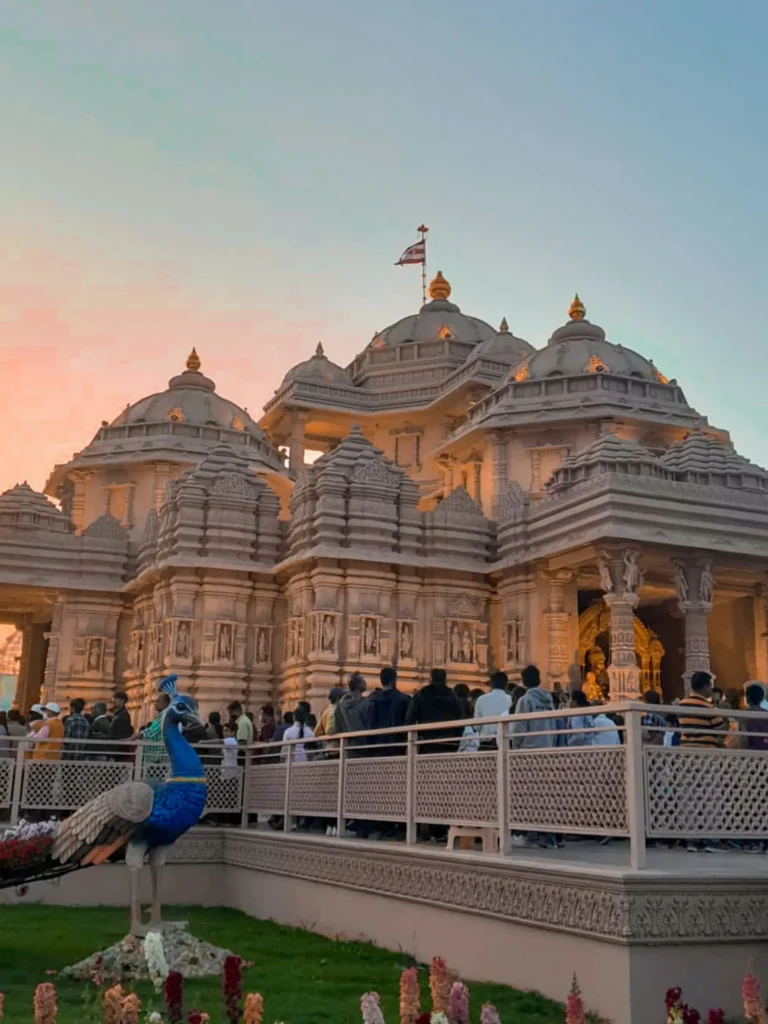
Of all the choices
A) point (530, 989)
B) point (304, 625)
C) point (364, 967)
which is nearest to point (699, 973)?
point (530, 989)

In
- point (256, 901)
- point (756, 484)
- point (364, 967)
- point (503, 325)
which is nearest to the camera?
point (364, 967)

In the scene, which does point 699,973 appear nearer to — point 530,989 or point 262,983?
point 530,989

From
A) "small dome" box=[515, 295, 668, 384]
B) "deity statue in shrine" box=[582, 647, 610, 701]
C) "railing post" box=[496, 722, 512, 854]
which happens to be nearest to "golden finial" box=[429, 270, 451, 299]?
"small dome" box=[515, 295, 668, 384]

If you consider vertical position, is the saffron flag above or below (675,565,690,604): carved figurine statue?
above

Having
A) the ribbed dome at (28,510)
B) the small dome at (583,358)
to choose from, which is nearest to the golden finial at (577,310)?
the small dome at (583,358)

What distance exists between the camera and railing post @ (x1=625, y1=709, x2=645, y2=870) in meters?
6.23

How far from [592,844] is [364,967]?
8.90 ft

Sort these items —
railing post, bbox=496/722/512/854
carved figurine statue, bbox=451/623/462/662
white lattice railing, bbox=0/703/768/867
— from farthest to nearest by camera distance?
carved figurine statue, bbox=451/623/462/662 < railing post, bbox=496/722/512/854 < white lattice railing, bbox=0/703/768/867

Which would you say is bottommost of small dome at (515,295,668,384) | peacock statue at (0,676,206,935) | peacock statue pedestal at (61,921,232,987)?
peacock statue pedestal at (61,921,232,987)

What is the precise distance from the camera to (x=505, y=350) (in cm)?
3491

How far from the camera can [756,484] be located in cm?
2155

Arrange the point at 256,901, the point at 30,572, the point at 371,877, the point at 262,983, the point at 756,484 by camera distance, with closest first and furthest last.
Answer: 1. the point at 262,983
2. the point at 371,877
3. the point at 256,901
4. the point at 756,484
5. the point at 30,572

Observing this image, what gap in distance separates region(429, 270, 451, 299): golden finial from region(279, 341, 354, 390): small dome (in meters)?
6.00

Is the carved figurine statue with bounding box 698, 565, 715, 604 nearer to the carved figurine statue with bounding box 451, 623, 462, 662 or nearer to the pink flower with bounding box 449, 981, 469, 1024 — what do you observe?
the carved figurine statue with bounding box 451, 623, 462, 662
